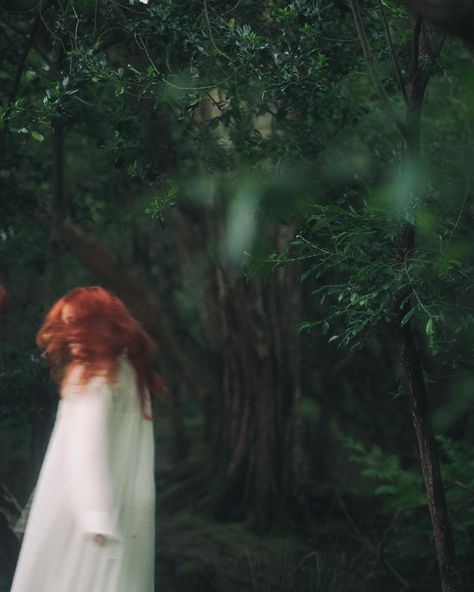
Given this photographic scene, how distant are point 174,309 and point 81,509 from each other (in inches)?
328

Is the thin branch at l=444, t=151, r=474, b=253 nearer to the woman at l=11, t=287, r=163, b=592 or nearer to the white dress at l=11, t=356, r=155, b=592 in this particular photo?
the woman at l=11, t=287, r=163, b=592

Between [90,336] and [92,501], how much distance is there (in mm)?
669

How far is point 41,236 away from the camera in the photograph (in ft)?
31.5

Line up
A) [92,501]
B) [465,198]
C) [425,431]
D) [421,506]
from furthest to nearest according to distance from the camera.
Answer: [421,506] < [425,431] < [465,198] < [92,501]

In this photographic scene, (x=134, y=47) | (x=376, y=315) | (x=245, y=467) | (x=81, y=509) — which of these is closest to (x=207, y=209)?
(x=245, y=467)

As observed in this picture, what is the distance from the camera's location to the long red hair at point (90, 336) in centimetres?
416

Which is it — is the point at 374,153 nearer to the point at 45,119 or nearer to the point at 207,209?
the point at 207,209

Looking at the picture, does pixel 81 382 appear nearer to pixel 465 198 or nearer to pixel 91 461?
pixel 91 461

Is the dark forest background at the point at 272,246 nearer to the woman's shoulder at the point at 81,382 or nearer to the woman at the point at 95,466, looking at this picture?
the woman at the point at 95,466

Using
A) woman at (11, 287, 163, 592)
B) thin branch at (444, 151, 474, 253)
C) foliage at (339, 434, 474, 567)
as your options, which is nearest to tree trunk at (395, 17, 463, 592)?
thin branch at (444, 151, 474, 253)

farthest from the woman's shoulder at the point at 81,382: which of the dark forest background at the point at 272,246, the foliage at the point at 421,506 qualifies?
the foliage at the point at 421,506

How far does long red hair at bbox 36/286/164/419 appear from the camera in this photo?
13.6 feet

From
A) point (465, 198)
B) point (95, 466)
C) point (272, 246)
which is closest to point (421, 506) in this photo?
point (272, 246)

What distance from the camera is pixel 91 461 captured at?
13.3 feet
